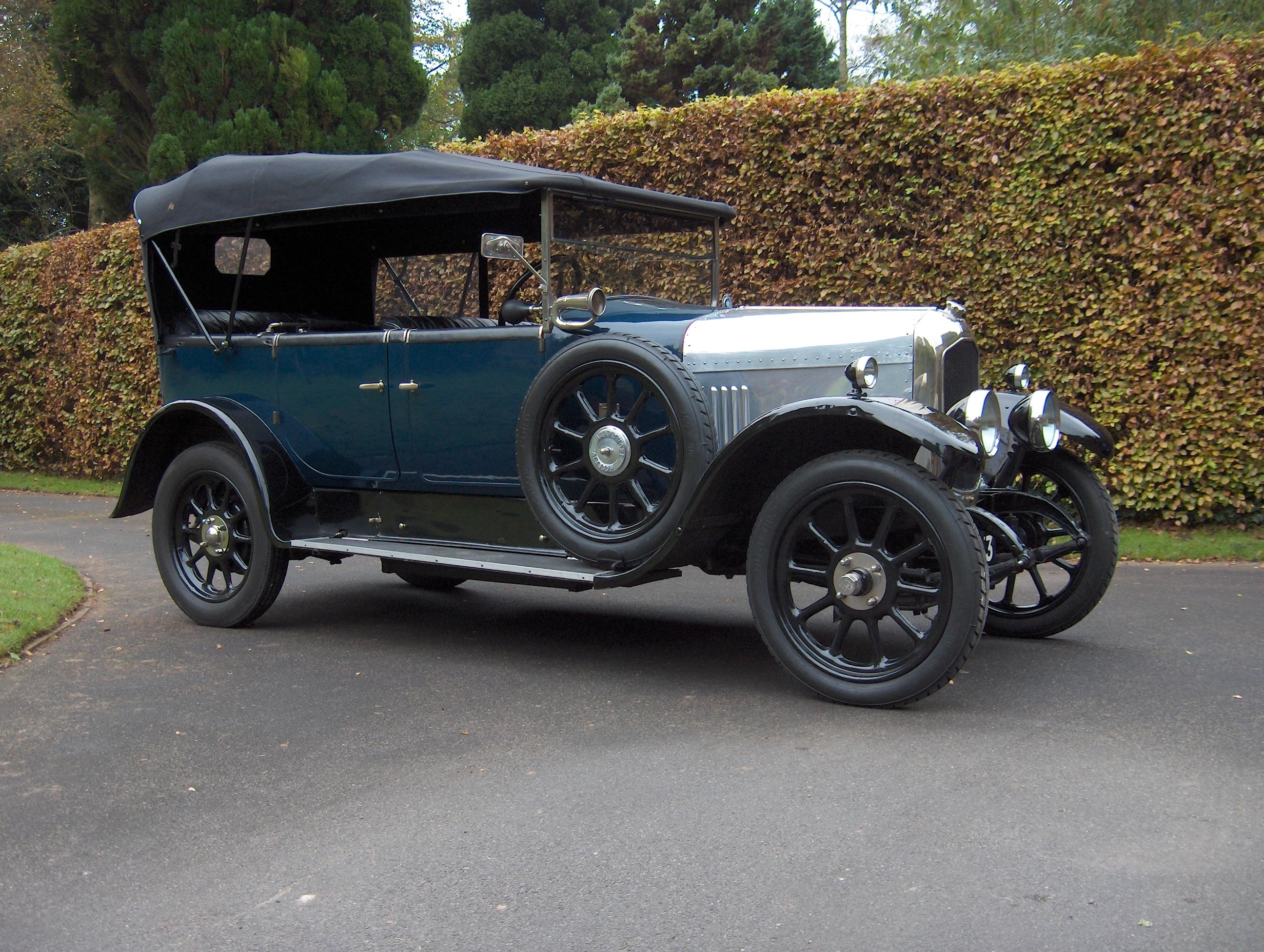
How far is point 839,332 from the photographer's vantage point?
4.51m

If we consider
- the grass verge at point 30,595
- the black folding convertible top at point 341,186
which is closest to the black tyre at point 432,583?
the grass verge at point 30,595

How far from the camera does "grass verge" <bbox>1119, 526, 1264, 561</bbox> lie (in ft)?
22.6

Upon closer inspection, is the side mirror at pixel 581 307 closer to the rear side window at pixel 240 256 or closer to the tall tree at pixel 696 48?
the rear side window at pixel 240 256

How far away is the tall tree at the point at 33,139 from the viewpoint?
18.8m

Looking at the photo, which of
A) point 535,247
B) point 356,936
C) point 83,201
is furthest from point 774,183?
point 83,201

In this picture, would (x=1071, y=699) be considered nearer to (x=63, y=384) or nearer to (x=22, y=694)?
(x=22, y=694)

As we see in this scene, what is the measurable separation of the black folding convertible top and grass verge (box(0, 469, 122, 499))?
21.3 ft

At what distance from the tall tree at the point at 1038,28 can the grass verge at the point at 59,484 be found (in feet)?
34.7

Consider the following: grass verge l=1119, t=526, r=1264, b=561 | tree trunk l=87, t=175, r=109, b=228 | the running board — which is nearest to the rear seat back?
the running board

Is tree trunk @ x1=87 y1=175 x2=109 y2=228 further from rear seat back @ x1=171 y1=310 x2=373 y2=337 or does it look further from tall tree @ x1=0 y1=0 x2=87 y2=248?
rear seat back @ x1=171 y1=310 x2=373 y2=337

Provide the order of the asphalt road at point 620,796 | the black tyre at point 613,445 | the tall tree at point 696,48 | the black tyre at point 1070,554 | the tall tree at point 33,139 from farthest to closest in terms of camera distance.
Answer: the tall tree at point 696,48 < the tall tree at point 33,139 < the black tyre at point 1070,554 < the black tyre at point 613,445 < the asphalt road at point 620,796

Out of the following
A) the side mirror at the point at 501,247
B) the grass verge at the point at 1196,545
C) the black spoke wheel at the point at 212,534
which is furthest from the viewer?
the grass verge at the point at 1196,545

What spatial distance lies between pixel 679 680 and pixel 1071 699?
58.2 inches

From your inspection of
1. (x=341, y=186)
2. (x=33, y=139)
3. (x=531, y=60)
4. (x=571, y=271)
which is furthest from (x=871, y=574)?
(x=531, y=60)
